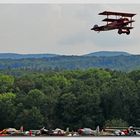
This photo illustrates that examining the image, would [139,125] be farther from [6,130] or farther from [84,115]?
[6,130]

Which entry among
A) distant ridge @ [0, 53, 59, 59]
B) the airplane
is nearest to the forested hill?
distant ridge @ [0, 53, 59, 59]

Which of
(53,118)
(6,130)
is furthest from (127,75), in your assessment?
(6,130)

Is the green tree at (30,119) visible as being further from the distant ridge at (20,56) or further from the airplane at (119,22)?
the airplane at (119,22)

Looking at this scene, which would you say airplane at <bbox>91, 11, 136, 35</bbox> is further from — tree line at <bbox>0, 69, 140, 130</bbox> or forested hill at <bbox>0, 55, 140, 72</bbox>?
tree line at <bbox>0, 69, 140, 130</bbox>

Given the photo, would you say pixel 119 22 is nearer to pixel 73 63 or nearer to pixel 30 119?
pixel 73 63

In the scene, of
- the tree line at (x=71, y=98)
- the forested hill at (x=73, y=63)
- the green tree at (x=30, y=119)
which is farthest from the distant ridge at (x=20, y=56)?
the green tree at (x=30, y=119)
